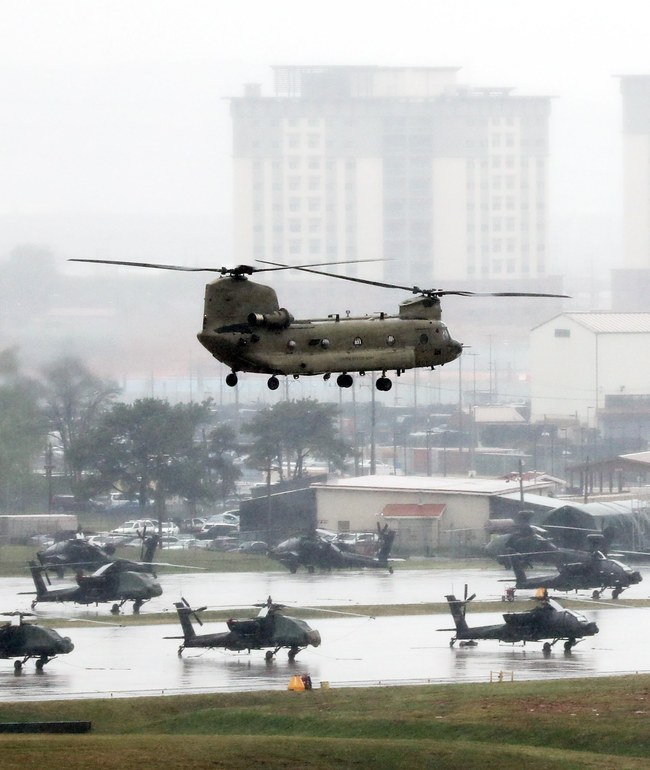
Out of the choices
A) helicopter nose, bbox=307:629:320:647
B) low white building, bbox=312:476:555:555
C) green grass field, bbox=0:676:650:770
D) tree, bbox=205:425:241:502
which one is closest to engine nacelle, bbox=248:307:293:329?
green grass field, bbox=0:676:650:770

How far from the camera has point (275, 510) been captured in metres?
147

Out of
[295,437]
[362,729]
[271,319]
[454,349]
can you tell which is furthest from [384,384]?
[295,437]

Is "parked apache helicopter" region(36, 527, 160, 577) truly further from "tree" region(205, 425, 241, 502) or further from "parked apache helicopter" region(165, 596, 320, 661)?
"parked apache helicopter" region(165, 596, 320, 661)

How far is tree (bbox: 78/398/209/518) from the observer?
14988 centimetres

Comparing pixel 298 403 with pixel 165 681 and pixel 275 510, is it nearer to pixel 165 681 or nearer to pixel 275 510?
pixel 275 510

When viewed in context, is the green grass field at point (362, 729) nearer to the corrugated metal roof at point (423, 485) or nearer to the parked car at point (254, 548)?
the parked car at point (254, 548)

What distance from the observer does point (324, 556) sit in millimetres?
128500

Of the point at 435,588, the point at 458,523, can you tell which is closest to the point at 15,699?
the point at 435,588

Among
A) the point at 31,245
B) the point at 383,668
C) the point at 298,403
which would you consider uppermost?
the point at 31,245

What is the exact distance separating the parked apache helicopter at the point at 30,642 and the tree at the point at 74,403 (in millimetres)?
62602

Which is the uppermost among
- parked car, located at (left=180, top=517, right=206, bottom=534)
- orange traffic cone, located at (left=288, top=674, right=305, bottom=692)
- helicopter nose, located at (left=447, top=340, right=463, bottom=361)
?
helicopter nose, located at (left=447, top=340, right=463, bottom=361)

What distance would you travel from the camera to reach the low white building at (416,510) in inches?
5531

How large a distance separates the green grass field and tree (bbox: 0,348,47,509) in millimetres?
72830

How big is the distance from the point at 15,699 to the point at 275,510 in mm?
69632
